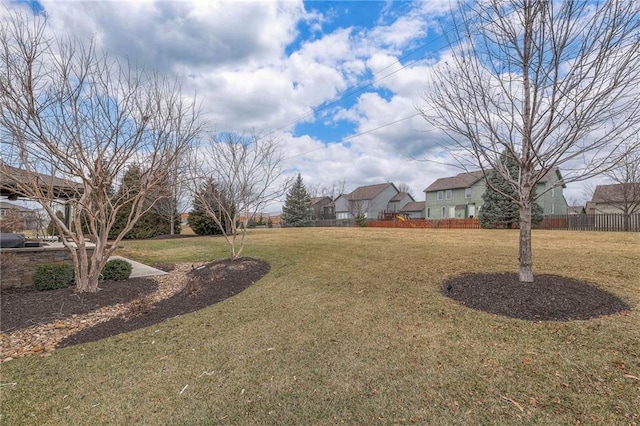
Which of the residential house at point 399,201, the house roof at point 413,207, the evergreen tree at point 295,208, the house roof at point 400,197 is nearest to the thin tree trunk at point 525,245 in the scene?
the evergreen tree at point 295,208

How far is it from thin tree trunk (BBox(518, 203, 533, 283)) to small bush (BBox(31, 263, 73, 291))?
832cm

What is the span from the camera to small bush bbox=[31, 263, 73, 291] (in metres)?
Answer: 6.11

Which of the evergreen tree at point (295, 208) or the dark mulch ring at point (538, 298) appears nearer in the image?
the dark mulch ring at point (538, 298)

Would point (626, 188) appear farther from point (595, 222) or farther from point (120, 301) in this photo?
point (120, 301)

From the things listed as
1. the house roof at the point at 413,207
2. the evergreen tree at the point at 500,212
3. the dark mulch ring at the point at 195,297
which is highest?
the house roof at the point at 413,207

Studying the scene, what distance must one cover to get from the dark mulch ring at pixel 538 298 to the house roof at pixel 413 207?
1632 inches

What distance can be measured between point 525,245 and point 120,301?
22.6ft

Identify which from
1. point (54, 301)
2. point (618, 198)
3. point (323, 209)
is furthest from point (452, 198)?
point (54, 301)

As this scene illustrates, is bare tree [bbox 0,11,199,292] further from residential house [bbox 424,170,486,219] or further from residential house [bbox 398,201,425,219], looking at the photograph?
residential house [bbox 398,201,425,219]

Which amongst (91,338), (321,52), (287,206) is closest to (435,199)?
(287,206)

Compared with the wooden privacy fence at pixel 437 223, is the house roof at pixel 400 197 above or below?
above

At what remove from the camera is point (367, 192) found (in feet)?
158

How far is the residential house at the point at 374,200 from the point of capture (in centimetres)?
4625

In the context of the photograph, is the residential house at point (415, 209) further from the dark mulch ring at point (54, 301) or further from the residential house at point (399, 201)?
the dark mulch ring at point (54, 301)
